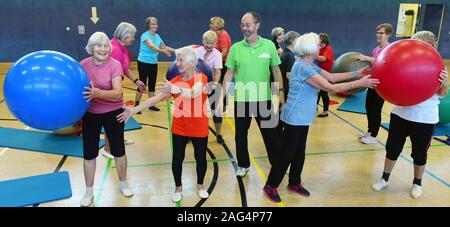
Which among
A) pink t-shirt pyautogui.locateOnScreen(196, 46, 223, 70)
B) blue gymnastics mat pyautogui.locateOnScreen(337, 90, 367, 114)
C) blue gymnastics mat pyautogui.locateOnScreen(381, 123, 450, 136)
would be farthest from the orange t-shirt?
Result: blue gymnastics mat pyautogui.locateOnScreen(337, 90, 367, 114)

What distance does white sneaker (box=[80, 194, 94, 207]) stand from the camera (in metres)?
2.83

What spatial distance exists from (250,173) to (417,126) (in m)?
1.57

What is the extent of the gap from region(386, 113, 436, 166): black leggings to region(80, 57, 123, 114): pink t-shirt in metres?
2.29

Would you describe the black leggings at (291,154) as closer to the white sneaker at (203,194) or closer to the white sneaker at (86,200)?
the white sneaker at (203,194)

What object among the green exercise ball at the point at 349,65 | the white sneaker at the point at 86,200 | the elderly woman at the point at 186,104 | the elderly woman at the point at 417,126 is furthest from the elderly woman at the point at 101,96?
the green exercise ball at the point at 349,65

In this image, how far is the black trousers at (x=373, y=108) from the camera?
158 inches

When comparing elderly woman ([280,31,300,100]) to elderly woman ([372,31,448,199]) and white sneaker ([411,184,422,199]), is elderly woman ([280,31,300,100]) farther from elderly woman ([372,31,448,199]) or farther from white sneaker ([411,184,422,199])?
white sneaker ([411,184,422,199])

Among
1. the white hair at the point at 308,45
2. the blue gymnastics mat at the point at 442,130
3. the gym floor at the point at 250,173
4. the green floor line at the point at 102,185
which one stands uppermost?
the white hair at the point at 308,45

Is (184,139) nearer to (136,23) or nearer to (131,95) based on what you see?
(131,95)

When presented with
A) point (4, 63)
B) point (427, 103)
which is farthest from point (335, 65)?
point (4, 63)

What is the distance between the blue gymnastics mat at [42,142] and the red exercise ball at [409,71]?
3.12 metres

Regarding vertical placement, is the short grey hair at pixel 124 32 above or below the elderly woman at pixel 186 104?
above

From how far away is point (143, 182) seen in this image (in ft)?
10.8

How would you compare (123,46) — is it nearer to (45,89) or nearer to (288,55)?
(45,89)
